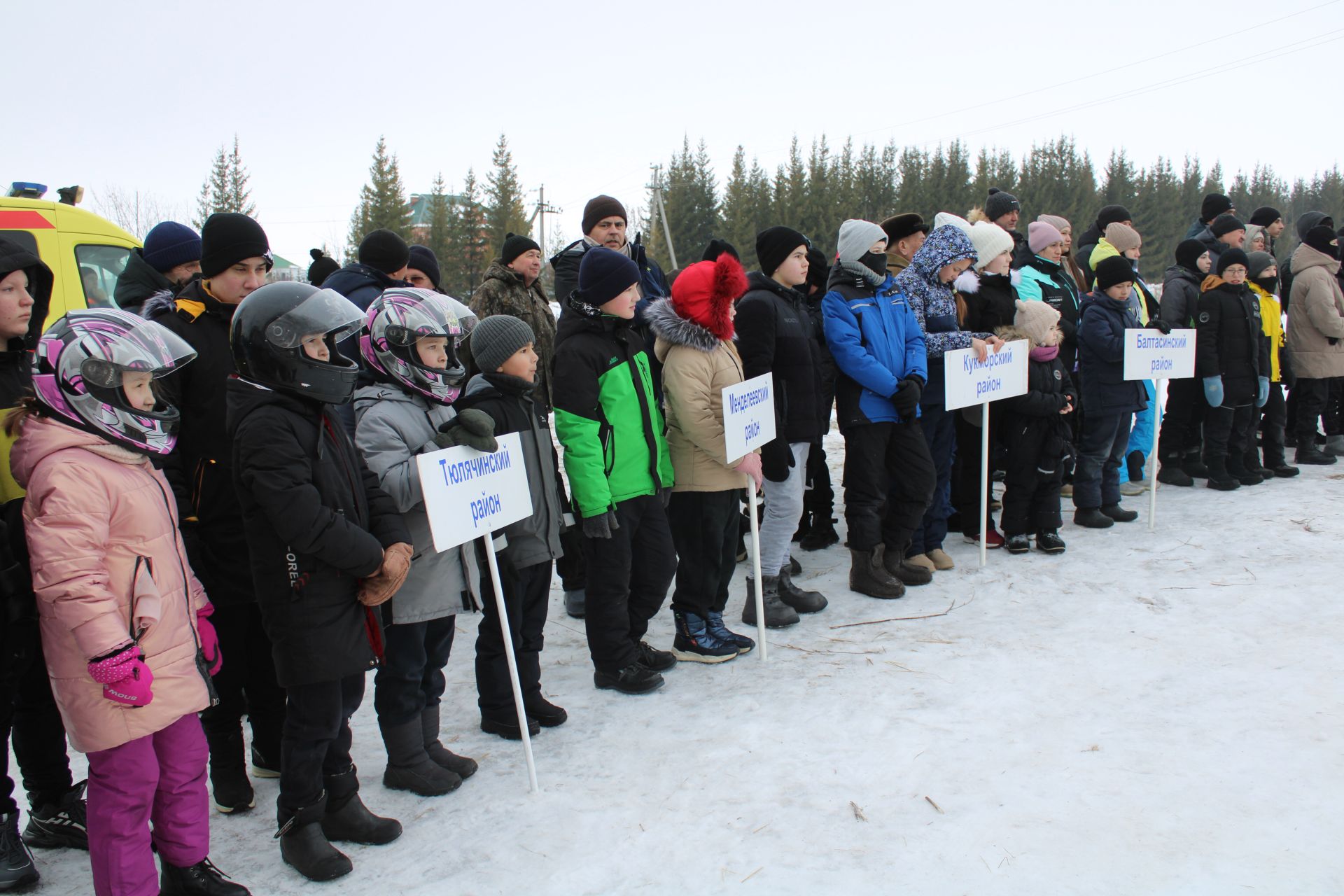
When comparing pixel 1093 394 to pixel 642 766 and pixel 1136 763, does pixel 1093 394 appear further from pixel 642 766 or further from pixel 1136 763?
pixel 642 766

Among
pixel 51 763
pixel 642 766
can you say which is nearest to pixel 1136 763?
pixel 642 766

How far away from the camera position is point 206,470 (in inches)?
136

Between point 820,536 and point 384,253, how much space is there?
3.79m

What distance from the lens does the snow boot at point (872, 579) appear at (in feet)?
18.6

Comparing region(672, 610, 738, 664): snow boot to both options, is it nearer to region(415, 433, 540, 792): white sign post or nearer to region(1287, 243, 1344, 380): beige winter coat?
region(415, 433, 540, 792): white sign post

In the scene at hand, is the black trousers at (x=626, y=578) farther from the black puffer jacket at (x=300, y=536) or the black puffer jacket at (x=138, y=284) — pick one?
the black puffer jacket at (x=138, y=284)

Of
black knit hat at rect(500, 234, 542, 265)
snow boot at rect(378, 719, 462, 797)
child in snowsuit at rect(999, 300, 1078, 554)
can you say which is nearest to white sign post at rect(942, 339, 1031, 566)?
child in snowsuit at rect(999, 300, 1078, 554)

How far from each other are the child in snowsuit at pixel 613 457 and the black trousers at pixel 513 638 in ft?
1.20

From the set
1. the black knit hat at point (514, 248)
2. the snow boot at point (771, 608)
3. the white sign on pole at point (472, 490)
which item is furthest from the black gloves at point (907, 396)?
the white sign on pole at point (472, 490)

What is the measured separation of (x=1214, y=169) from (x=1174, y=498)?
10873 centimetres

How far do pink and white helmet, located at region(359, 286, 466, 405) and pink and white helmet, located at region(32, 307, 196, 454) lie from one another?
790 millimetres

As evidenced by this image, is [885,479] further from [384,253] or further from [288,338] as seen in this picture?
[288,338]

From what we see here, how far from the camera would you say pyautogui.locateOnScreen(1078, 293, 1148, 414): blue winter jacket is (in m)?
6.89

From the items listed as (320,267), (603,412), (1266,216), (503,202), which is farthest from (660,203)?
(603,412)
